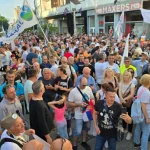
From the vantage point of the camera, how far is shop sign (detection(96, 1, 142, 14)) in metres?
20.2

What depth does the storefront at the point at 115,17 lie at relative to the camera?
21.4 m

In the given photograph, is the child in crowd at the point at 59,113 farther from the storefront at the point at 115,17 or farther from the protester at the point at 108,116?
the storefront at the point at 115,17

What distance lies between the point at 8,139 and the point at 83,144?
2368 mm

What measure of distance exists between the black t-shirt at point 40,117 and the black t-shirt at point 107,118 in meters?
0.75

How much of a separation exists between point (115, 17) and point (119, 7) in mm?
1640

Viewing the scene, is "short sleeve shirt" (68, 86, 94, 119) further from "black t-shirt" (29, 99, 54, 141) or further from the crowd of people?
"black t-shirt" (29, 99, 54, 141)

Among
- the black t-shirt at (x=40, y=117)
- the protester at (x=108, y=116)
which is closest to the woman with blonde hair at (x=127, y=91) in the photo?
the protester at (x=108, y=116)

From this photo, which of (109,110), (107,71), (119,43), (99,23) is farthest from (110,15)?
(109,110)

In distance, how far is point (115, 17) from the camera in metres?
24.2

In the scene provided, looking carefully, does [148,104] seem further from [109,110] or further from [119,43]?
[119,43]

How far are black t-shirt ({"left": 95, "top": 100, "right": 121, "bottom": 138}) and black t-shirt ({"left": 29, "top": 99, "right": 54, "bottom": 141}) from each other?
2.45 feet

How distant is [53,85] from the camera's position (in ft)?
16.3

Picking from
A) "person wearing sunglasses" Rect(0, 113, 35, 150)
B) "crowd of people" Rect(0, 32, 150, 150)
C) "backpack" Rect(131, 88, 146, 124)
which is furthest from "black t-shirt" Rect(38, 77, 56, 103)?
"person wearing sunglasses" Rect(0, 113, 35, 150)

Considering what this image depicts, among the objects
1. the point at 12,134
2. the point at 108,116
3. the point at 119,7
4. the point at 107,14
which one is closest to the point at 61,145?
the point at 12,134
